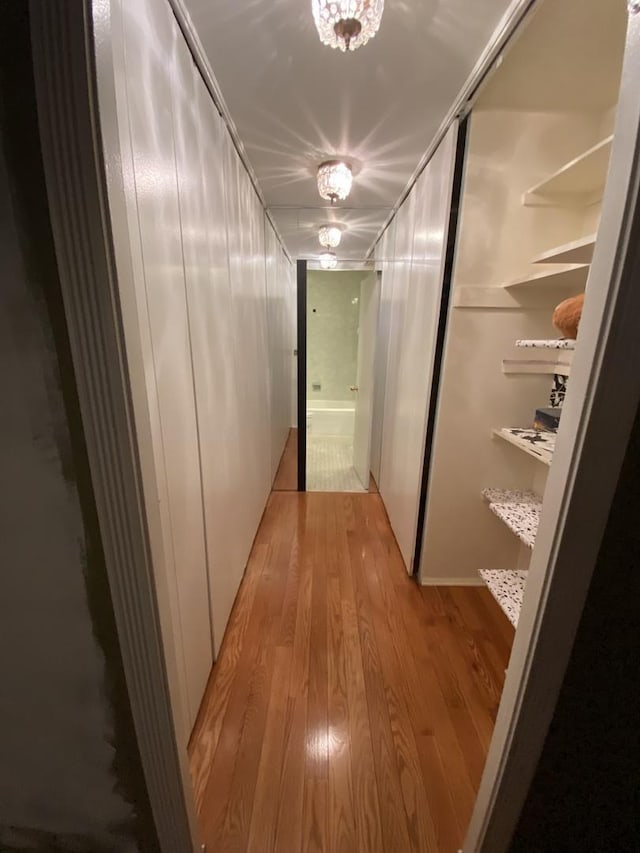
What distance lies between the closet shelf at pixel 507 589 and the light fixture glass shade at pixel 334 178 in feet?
7.21

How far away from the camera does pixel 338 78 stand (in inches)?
48.0

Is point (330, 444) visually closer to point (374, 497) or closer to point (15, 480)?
point (374, 497)

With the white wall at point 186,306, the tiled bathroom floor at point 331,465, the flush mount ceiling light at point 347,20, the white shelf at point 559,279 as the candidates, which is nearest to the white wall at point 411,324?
the white shelf at point 559,279

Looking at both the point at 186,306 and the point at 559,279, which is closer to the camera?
the point at 186,306

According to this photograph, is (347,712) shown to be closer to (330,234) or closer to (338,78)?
(338,78)

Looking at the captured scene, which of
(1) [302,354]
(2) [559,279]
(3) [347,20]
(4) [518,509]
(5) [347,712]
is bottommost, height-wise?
(5) [347,712]

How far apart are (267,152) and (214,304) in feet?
3.41

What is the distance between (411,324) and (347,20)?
1438 millimetres

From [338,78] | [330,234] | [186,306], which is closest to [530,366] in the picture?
[338,78]

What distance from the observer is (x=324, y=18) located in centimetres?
86

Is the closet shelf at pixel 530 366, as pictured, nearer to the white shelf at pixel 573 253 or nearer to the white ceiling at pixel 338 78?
the white shelf at pixel 573 253

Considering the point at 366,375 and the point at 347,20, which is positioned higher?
the point at 347,20

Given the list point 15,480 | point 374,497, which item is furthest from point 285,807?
point 374,497

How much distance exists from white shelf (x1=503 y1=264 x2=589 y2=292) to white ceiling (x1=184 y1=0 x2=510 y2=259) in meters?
0.79
